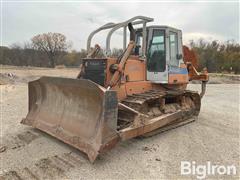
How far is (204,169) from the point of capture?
3633 millimetres

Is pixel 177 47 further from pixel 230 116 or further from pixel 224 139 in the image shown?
pixel 230 116

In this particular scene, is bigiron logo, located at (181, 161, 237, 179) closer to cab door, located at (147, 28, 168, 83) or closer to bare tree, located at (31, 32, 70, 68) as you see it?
cab door, located at (147, 28, 168, 83)

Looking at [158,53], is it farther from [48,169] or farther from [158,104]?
[48,169]

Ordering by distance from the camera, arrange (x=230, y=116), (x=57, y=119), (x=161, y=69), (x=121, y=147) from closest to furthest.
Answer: (x=121, y=147) → (x=57, y=119) → (x=161, y=69) → (x=230, y=116)

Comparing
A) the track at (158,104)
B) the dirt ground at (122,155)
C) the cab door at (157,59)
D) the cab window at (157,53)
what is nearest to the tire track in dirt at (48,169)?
the dirt ground at (122,155)

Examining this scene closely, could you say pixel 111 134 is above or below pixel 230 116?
above

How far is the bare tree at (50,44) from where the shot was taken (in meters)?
48.8

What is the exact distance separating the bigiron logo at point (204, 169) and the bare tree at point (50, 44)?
47.2 m

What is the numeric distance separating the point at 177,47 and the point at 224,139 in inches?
97.1

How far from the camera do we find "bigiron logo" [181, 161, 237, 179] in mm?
3514

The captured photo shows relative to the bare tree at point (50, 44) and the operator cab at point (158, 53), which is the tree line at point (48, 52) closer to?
the bare tree at point (50, 44)

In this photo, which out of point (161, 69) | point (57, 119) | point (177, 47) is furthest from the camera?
point (177, 47)

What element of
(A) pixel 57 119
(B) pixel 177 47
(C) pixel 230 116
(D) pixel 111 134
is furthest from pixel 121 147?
(C) pixel 230 116

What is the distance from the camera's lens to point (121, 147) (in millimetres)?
4383
